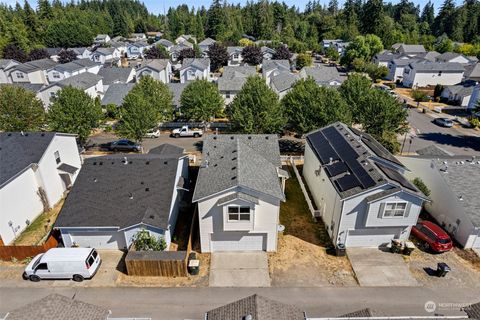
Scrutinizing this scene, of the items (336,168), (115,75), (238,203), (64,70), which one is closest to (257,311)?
(238,203)

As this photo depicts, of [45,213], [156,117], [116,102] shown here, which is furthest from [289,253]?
[116,102]

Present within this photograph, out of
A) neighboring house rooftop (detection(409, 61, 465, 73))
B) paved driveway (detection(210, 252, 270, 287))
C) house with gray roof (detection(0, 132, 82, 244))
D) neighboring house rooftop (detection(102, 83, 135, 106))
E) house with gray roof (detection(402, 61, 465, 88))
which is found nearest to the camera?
paved driveway (detection(210, 252, 270, 287))

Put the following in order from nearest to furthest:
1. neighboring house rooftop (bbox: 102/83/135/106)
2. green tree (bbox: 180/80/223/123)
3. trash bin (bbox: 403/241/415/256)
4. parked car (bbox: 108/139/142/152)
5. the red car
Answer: trash bin (bbox: 403/241/415/256) → the red car → parked car (bbox: 108/139/142/152) → green tree (bbox: 180/80/223/123) → neighboring house rooftop (bbox: 102/83/135/106)

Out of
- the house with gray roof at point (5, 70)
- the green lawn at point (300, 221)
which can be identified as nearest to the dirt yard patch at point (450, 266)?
the green lawn at point (300, 221)

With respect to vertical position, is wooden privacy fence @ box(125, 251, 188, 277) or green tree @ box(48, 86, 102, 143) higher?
green tree @ box(48, 86, 102, 143)

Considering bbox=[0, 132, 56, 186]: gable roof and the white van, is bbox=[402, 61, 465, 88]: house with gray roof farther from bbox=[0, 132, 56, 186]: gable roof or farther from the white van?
the white van

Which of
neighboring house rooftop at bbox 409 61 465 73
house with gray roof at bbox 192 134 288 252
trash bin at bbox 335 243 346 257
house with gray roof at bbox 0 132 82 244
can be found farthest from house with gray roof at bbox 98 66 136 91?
neighboring house rooftop at bbox 409 61 465 73

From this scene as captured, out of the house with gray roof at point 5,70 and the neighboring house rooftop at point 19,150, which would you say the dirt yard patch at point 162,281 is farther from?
the house with gray roof at point 5,70
